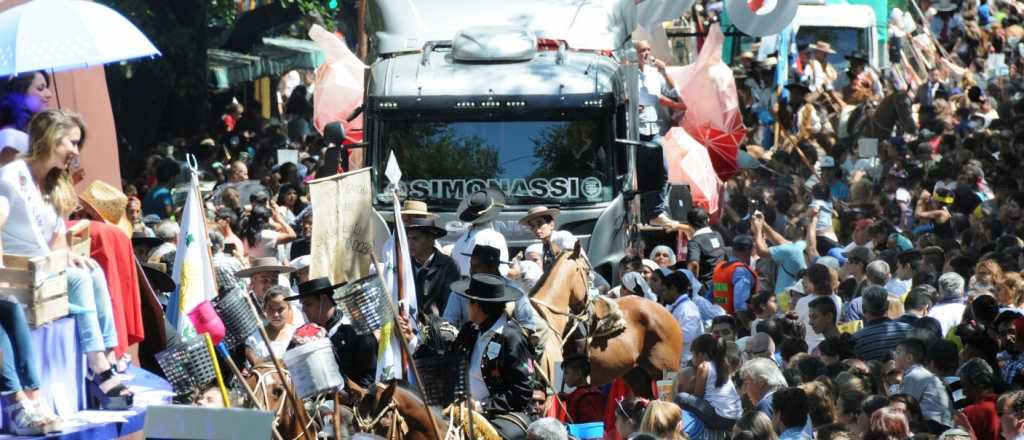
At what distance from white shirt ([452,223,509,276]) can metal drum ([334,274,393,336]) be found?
4.53 meters

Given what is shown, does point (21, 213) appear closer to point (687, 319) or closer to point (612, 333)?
point (612, 333)

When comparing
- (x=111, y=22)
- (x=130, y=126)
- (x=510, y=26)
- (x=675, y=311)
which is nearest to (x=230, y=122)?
(x=130, y=126)

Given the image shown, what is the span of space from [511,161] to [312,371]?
789 centimetres

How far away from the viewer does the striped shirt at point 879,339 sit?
41.3 ft

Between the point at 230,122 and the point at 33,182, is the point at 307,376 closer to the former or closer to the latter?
the point at 33,182

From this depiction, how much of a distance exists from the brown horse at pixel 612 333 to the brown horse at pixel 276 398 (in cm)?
273

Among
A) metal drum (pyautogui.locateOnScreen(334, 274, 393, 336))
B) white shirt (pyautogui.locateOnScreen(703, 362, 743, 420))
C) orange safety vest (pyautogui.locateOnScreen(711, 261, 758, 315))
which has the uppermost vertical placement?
metal drum (pyautogui.locateOnScreen(334, 274, 393, 336))

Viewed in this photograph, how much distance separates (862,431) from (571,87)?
714cm

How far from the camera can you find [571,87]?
16.7m

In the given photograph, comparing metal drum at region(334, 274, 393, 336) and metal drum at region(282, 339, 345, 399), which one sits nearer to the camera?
metal drum at region(282, 339, 345, 399)

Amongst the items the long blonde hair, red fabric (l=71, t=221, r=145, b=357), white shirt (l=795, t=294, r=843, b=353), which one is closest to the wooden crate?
the long blonde hair

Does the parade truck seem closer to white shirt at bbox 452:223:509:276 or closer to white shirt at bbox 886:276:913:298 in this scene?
white shirt at bbox 452:223:509:276

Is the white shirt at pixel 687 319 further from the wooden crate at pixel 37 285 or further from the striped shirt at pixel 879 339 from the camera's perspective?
the wooden crate at pixel 37 285

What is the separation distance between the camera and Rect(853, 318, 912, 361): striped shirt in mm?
12586
